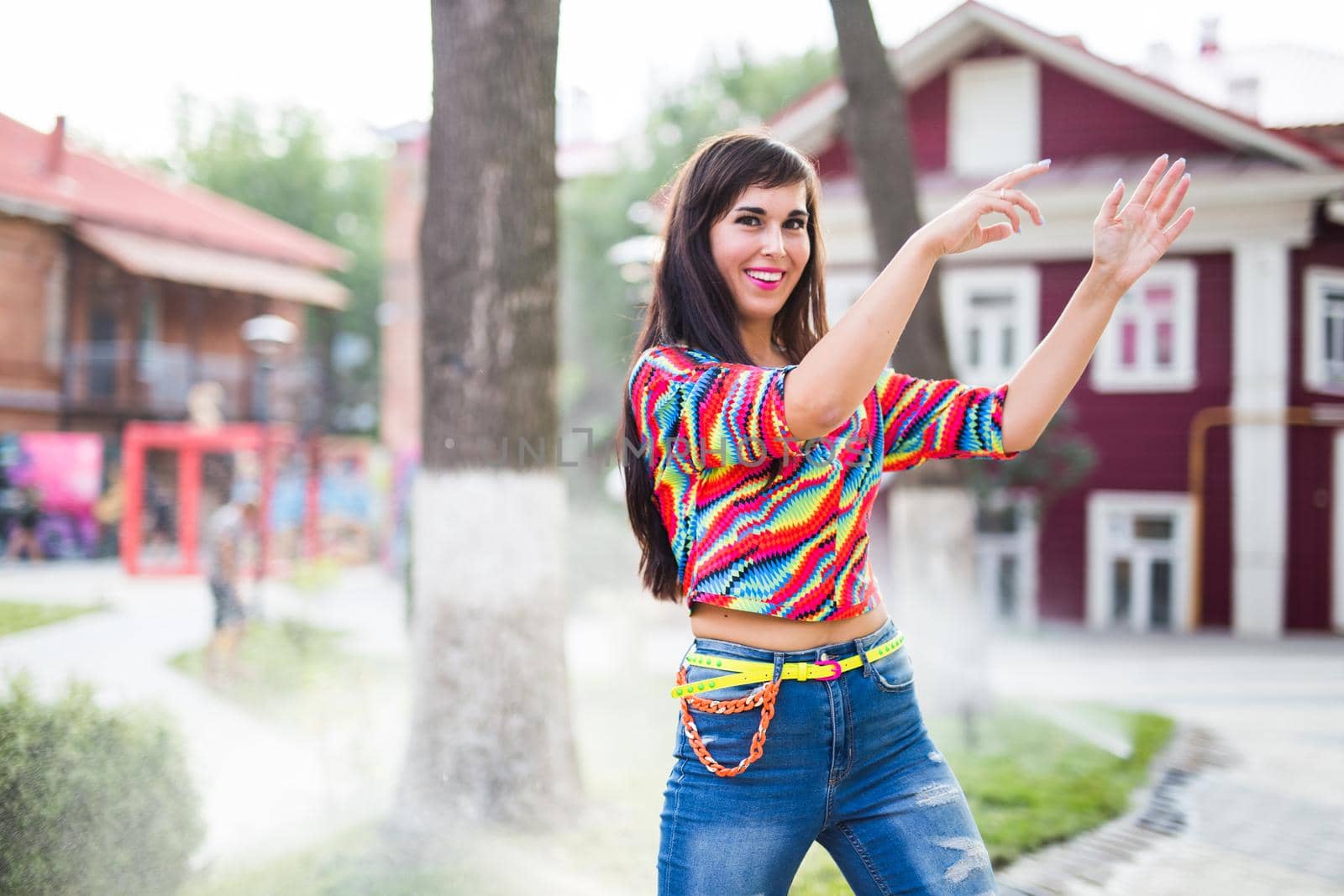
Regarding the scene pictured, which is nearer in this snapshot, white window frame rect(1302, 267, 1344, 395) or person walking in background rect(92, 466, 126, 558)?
person walking in background rect(92, 466, 126, 558)

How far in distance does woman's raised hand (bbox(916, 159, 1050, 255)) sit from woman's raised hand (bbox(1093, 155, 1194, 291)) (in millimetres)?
146

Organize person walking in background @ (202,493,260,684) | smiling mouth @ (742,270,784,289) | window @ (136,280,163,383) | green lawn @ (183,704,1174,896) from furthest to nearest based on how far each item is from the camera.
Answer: window @ (136,280,163,383)
person walking in background @ (202,493,260,684)
green lawn @ (183,704,1174,896)
smiling mouth @ (742,270,784,289)

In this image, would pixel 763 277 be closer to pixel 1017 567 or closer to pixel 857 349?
pixel 857 349

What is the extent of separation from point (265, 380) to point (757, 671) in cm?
936

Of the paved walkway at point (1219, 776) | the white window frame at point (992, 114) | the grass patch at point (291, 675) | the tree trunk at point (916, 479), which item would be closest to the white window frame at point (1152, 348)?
the white window frame at point (992, 114)

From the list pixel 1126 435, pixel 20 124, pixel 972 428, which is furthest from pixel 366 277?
pixel 972 428

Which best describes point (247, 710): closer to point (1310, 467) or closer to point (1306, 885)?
point (1306, 885)

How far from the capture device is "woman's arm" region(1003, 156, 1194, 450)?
1646 millimetres

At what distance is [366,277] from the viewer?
1966 cm

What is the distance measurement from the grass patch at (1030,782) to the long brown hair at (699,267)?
6.83 feet

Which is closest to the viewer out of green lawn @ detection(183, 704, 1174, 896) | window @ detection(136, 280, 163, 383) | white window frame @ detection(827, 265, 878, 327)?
green lawn @ detection(183, 704, 1174, 896)

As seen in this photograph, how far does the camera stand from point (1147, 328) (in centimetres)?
1328

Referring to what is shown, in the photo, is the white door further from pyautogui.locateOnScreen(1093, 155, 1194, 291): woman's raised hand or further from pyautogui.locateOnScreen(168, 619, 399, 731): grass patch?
pyautogui.locateOnScreen(1093, 155, 1194, 291): woman's raised hand

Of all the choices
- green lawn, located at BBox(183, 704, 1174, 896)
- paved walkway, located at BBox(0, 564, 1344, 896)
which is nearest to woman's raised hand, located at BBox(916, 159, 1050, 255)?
green lawn, located at BBox(183, 704, 1174, 896)
